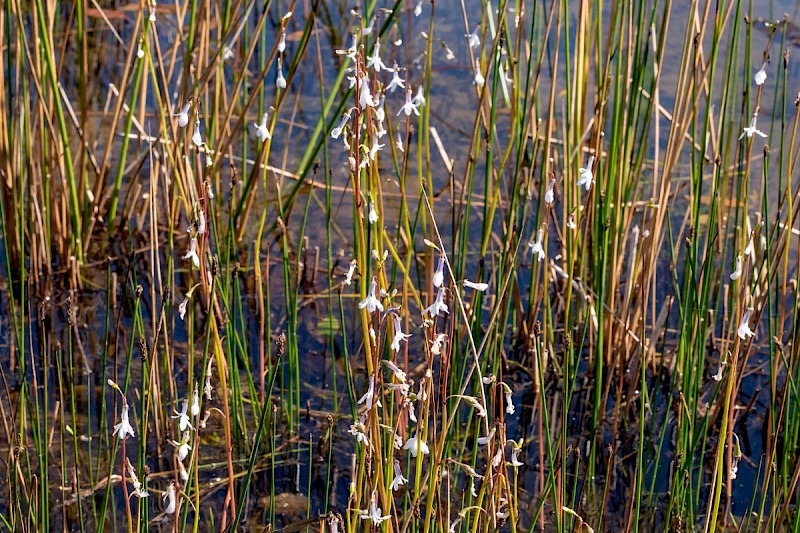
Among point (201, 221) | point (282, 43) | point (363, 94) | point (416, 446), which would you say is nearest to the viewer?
point (363, 94)

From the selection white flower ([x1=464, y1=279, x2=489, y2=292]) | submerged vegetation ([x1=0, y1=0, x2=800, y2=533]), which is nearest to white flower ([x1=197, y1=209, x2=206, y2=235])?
submerged vegetation ([x1=0, y1=0, x2=800, y2=533])

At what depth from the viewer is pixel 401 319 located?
238cm

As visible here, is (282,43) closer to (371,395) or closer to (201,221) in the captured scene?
(201,221)

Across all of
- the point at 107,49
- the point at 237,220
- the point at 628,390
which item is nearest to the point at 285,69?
the point at 107,49

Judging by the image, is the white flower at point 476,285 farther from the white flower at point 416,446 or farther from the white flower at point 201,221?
the white flower at point 201,221

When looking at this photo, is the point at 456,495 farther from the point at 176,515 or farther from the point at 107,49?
the point at 107,49

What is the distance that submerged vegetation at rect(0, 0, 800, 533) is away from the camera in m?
1.71

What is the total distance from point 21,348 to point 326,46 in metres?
2.97

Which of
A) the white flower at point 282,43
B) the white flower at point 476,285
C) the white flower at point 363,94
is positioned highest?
the white flower at point 282,43

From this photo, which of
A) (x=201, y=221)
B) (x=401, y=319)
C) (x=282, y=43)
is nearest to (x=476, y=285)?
(x=201, y=221)

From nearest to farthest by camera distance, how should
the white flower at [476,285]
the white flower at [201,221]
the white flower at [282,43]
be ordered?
the white flower at [476,285] < the white flower at [201,221] < the white flower at [282,43]

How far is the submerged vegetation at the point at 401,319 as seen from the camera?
5.62 ft

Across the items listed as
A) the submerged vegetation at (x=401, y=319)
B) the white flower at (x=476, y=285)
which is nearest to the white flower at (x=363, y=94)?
the submerged vegetation at (x=401, y=319)

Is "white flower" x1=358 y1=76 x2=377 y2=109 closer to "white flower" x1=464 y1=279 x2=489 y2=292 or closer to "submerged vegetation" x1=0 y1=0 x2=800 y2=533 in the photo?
"submerged vegetation" x1=0 y1=0 x2=800 y2=533
